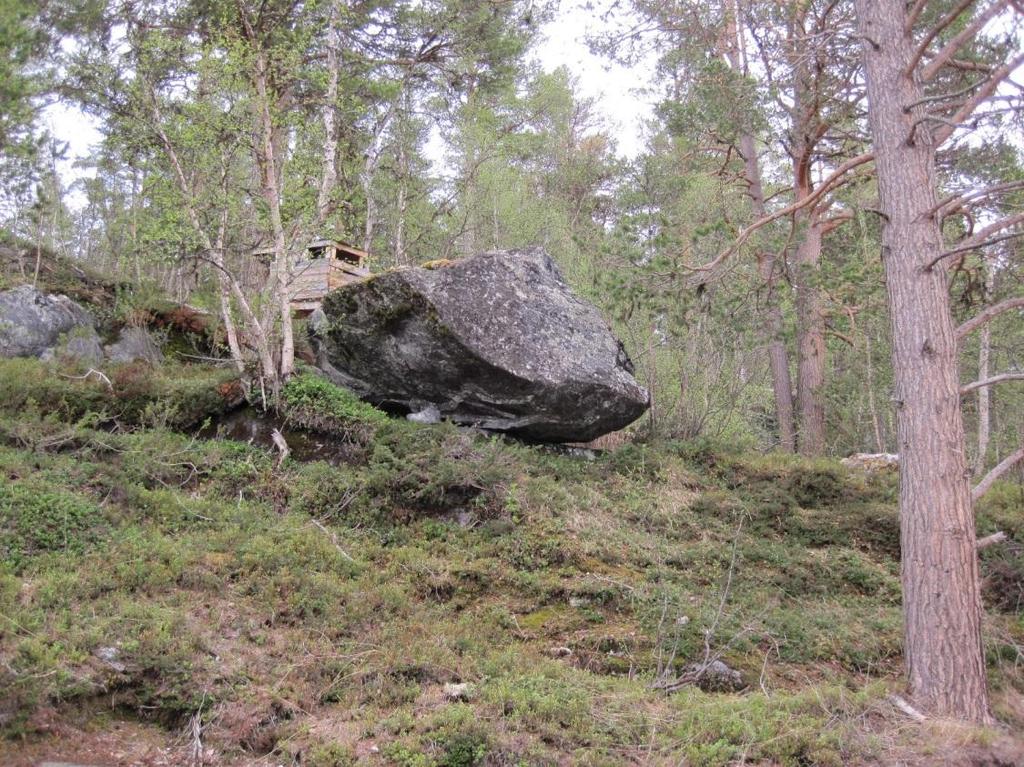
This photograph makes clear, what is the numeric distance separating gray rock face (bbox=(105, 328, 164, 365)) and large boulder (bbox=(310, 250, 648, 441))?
3769 millimetres

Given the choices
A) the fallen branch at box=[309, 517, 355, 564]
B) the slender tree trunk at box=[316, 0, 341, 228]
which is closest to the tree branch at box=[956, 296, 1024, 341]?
the fallen branch at box=[309, 517, 355, 564]

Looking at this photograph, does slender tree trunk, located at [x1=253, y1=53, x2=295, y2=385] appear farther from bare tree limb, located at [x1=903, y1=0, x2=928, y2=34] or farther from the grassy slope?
bare tree limb, located at [x1=903, y1=0, x2=928, y2=34]

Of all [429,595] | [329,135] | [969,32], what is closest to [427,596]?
[429,595]

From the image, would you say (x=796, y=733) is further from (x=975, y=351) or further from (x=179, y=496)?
(x=975, y=351)

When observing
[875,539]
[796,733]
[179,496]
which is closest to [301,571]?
[179,496]

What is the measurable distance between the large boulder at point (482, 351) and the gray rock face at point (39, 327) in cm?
415

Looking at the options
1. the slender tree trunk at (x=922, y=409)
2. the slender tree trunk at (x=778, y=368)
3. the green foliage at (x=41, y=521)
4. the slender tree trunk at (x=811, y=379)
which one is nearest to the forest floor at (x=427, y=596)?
the green foliage at (x=41, y=521)

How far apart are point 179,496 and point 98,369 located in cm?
350

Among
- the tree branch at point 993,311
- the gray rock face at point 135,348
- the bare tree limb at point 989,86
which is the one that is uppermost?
the bare tree limb at point 989,86

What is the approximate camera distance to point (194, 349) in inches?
492

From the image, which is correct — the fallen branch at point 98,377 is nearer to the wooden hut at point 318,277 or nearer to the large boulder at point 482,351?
the large boulder at point 482,351

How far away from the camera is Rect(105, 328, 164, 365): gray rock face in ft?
39.4

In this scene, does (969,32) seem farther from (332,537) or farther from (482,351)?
(332,537)

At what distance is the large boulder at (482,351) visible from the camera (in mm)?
8969
